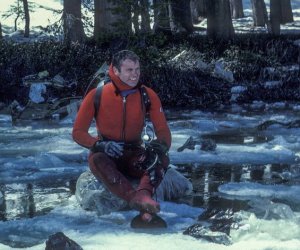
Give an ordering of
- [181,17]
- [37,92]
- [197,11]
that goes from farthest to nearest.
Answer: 1. [197,11]
2. [181,17]
3. [37,92]

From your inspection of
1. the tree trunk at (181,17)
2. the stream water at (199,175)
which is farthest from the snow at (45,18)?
the stream water at (199,175)

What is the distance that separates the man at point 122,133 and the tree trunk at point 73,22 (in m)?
12.8

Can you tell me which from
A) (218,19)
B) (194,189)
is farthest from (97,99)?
(218,19)

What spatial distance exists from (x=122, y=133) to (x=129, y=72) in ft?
2.15

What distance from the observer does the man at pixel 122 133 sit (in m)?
6.56

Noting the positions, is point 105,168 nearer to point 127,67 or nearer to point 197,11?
point 127,67

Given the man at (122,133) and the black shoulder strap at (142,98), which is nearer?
the man at (122,133)

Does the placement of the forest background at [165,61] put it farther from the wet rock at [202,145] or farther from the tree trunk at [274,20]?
the wet rock at [202,145]

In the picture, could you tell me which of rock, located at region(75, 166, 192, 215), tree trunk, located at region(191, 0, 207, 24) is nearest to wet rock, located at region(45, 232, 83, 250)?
rock, located at region(75, 166, 192, 215)

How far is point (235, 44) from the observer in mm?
20125

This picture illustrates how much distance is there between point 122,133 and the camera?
690cm

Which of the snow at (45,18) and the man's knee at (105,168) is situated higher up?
the snow at (45,18)

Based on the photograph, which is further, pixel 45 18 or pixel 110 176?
pixel 45 18

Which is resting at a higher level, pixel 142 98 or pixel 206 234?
pixel 142 98
